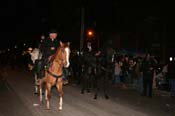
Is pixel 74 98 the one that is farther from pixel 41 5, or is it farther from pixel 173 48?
pixel 41 5

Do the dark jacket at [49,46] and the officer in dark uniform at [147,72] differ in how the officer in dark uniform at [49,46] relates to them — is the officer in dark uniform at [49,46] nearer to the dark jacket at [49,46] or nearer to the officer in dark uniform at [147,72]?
the dark jacket at [49,46]

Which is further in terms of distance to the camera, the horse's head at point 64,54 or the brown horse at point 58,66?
the brown horse at point 58,66

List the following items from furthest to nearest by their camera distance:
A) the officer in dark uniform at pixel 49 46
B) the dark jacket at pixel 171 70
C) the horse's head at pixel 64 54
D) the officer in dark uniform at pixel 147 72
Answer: the officer in dark uniform at pixel 147 72, the dark jacket at pixel 171 70, the officer in dark uniform at pixel 49 46, the horse's head at pixel 64 54

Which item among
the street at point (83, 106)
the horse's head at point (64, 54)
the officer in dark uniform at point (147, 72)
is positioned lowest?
the street at point (83, 106)

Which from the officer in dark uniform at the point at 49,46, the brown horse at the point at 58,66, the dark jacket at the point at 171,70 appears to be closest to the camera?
the brown horse at the point at 58,66

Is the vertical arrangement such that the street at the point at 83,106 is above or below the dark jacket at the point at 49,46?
below

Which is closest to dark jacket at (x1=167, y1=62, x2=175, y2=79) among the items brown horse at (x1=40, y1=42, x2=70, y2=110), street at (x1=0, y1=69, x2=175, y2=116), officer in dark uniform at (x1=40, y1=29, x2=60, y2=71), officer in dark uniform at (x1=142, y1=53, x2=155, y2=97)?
officer in dark uniform at (x1=142, y1=53, x2=155, y2=97)

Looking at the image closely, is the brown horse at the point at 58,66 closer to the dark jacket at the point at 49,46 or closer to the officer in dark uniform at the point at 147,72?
the dark jacket at the point at 49,46

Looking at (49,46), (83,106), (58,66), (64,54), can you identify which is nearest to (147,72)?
(83,106)

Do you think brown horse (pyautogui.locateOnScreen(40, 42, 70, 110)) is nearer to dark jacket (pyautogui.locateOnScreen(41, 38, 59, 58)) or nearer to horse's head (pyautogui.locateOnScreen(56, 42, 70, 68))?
horse's head (pyautogui.locateOnScreen(56, 42, 70, 68))

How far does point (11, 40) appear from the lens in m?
116

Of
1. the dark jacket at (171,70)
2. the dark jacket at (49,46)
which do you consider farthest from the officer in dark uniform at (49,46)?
the dark jacket at (171,70)

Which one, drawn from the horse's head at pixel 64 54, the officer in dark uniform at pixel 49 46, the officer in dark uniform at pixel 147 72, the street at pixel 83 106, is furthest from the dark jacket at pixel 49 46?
the officer in dark uniform at pixel 147 72

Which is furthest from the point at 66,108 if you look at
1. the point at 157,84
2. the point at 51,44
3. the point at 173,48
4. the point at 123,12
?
the point at 123,12
